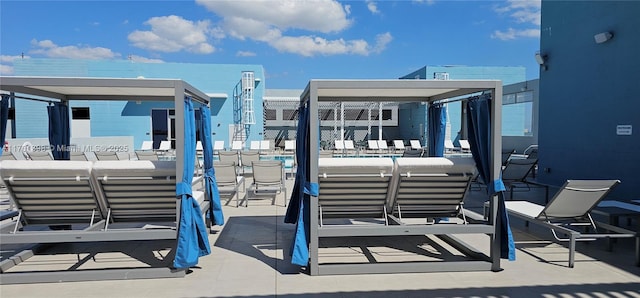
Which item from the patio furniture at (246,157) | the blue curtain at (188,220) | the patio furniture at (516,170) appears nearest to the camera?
the blue curtain at (188,220)

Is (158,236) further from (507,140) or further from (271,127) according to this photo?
(271,127)

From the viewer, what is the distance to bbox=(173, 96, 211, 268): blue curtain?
3469 mm

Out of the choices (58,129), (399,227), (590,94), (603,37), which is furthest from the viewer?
(590,94)

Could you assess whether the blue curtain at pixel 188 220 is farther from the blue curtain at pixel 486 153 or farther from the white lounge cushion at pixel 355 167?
the blue curtain at pixel 486 153

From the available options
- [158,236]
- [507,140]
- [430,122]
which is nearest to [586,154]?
[430,122]

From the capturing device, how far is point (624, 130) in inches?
257

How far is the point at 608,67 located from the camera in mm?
6844

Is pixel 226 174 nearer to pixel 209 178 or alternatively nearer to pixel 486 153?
pixel 209 178

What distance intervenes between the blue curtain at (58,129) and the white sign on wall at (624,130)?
855 cm

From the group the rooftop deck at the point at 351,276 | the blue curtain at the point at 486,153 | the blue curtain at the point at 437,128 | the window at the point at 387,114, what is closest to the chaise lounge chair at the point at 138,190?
the rooftop deck at the point at 351,276

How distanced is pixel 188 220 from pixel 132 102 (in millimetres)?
15071

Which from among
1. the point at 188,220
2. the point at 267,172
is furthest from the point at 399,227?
the point at 267,172

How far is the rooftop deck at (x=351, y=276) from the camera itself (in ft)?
10.3

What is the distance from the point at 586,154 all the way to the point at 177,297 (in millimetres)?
7526
